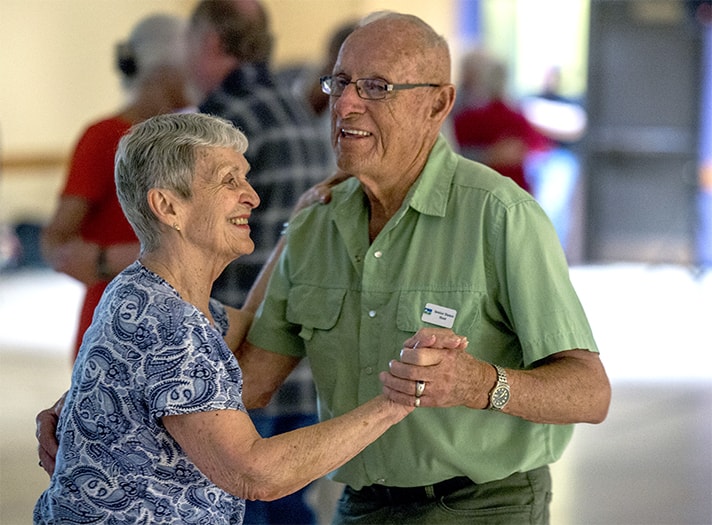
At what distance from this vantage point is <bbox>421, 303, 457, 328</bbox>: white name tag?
7.38 ft

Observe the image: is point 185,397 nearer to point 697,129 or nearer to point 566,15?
point 697,129

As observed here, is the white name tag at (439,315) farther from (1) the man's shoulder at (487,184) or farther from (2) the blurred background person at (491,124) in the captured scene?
(2) the blurred background person at (491,124)

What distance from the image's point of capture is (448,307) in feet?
7.44

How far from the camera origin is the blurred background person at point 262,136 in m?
3.62

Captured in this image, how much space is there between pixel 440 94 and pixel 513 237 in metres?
0.40

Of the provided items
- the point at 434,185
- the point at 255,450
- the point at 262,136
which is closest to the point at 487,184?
the point at 434,185

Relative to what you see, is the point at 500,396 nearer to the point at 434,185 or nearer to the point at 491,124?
the point at 434,185

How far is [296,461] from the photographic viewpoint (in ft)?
6.19

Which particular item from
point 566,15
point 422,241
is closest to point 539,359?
point 422,241

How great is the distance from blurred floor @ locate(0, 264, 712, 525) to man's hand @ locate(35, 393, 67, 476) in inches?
94.9

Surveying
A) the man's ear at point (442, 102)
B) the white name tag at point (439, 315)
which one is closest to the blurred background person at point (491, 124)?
the man's ear at point (442, 102)

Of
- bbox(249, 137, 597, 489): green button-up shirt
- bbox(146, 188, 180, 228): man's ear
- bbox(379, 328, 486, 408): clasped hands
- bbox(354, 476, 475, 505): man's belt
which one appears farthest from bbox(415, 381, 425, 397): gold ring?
bbox(146, 188, 180, 228): man's ear

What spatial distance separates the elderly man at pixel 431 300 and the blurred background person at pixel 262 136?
115cm

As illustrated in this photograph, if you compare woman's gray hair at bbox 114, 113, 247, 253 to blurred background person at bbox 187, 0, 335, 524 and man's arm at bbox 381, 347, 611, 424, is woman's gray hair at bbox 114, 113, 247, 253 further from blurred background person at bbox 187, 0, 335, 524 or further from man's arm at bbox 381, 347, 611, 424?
blurred background person at bbox 187, 0, 335, 524
